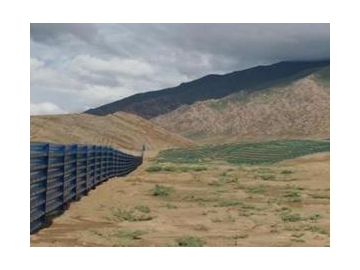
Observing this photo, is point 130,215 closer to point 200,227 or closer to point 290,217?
point 200,227

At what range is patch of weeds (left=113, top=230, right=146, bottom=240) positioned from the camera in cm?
1041

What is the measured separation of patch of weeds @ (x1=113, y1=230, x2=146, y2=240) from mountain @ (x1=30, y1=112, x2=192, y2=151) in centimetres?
6319

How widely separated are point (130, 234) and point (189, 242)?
1275mm

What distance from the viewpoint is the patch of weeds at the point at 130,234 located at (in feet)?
34.2

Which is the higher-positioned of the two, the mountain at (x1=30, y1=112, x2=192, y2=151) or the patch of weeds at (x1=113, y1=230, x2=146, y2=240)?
the mountain at (x1=30, y1=112, x2=192, y2=151)

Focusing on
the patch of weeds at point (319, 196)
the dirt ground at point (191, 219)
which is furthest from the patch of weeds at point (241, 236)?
the patch of weeds at point (319, 196)

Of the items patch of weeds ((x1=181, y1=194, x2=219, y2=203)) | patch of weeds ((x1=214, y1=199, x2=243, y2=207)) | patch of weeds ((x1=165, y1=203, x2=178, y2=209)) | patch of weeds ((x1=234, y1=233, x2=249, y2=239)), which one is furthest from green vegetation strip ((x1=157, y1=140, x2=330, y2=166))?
patch of weeds ((x1=234, y1=233, x2=249, y2=239))

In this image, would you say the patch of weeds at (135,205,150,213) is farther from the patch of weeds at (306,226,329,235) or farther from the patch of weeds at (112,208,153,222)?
the patch of weeds at (306,226,329,235)

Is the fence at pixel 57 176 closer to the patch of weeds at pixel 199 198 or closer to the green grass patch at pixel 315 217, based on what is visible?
the patch of weeds at pixel 199 198

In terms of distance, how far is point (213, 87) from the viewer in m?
191

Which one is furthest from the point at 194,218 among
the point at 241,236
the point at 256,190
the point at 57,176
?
the point at 256,190

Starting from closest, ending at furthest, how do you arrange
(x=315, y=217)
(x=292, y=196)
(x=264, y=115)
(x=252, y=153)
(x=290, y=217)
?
(x=290, y=217) < (x=315, y=217) < (x=292, y=196) < (x=252, y=153) < (x=264, y=115)

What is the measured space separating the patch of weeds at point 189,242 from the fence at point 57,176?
2455 mm

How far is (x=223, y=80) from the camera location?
631 ft
